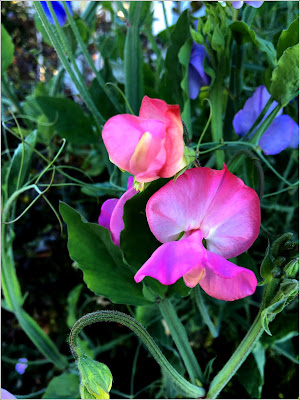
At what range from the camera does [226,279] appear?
371 millimetres

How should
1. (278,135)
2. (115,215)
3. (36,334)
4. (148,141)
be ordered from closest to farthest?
(148,141) → (115,215) → (278,135) → (36,334)

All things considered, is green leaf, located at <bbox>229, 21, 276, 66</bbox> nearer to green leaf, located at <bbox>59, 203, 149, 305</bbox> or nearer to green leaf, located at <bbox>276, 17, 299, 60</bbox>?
green leaf, located at <bbox>276, 17, 299, 60</bbox>

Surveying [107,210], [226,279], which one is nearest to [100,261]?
[107,210]

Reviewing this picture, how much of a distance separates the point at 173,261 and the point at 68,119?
1.41 feet

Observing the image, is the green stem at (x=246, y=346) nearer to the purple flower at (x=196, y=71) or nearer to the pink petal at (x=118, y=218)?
the pink petal at (x=118, y=218)

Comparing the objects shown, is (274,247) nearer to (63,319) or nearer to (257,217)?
(257,217)

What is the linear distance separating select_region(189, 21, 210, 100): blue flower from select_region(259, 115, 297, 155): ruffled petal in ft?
0.36

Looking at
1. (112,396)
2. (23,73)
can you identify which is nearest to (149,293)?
(112,396)

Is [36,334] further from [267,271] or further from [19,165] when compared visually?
[267,271]

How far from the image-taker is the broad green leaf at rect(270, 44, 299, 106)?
1.58 feet

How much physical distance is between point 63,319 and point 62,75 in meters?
0.49

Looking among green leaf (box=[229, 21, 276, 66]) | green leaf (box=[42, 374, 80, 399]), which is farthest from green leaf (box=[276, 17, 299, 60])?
green leaf (box=[42, 374, 80, 399])

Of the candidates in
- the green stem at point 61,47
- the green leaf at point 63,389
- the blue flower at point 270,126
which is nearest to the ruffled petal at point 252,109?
the blue flower at point 270,126

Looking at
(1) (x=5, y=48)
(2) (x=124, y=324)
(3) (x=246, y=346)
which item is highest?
(1) (x=5, y=48)
